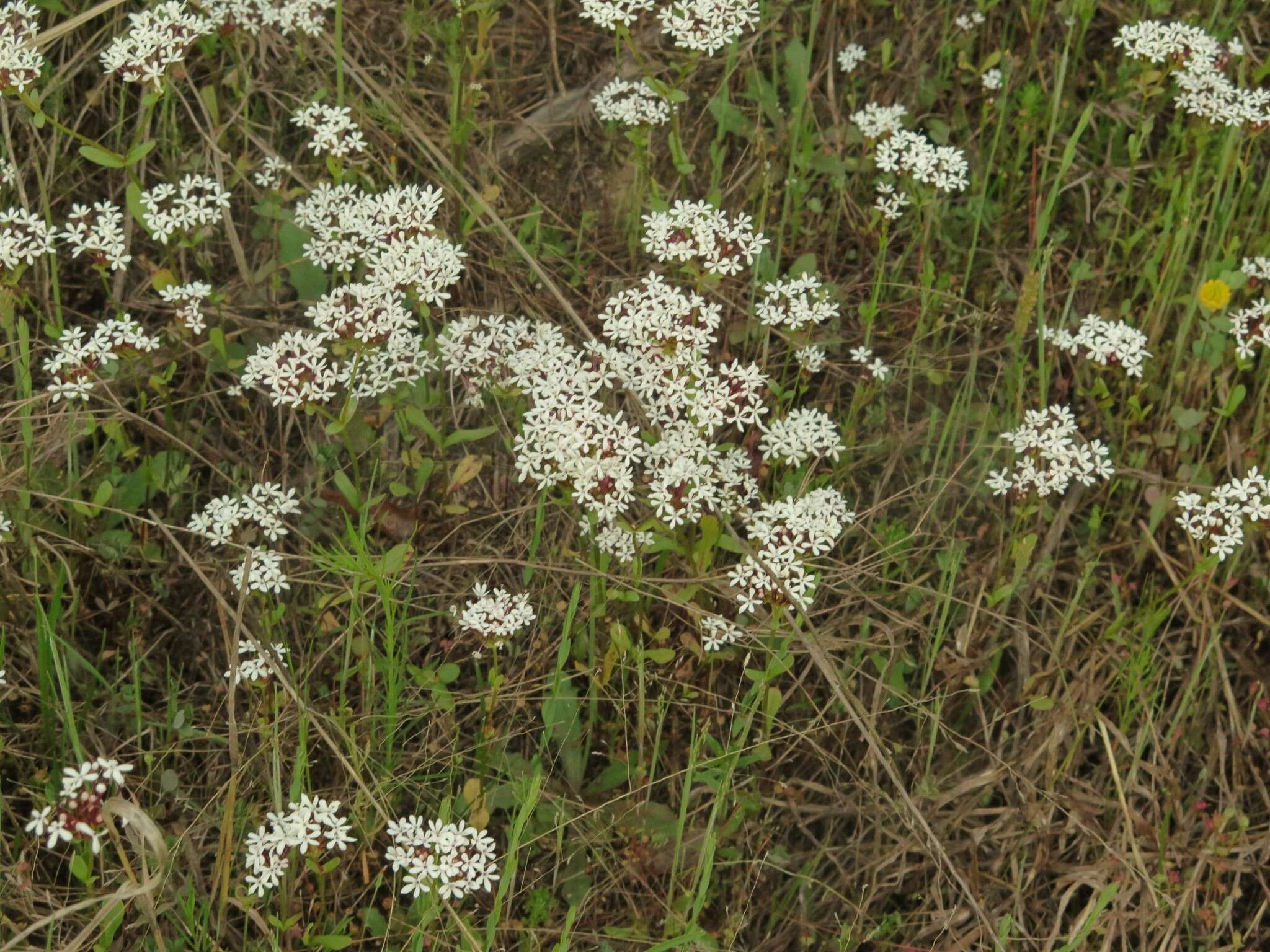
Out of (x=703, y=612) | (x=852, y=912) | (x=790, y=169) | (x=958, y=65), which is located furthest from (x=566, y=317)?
(x=852, y=912)

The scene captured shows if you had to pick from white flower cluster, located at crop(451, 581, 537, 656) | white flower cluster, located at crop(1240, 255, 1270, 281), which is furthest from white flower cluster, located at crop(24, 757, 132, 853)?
white flower cluster, located at crop(1240, 255, 1270, 281)

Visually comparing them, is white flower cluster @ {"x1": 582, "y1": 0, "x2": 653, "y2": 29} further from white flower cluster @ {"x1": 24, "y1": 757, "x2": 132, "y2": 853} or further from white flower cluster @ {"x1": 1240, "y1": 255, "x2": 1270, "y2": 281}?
white flower cluster @ {"x1": 24, "y1": 757, "x2": 132, "y2": 853}

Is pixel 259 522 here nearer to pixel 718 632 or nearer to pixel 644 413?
pixel 644 413

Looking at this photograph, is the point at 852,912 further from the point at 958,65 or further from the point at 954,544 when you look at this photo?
the point at 958,65

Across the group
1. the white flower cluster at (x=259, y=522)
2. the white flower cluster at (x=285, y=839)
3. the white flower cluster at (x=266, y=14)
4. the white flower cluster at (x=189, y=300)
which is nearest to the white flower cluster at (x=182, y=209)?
the white flower cluster at (x=189, y=300)

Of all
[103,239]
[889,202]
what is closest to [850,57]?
[889,202]
